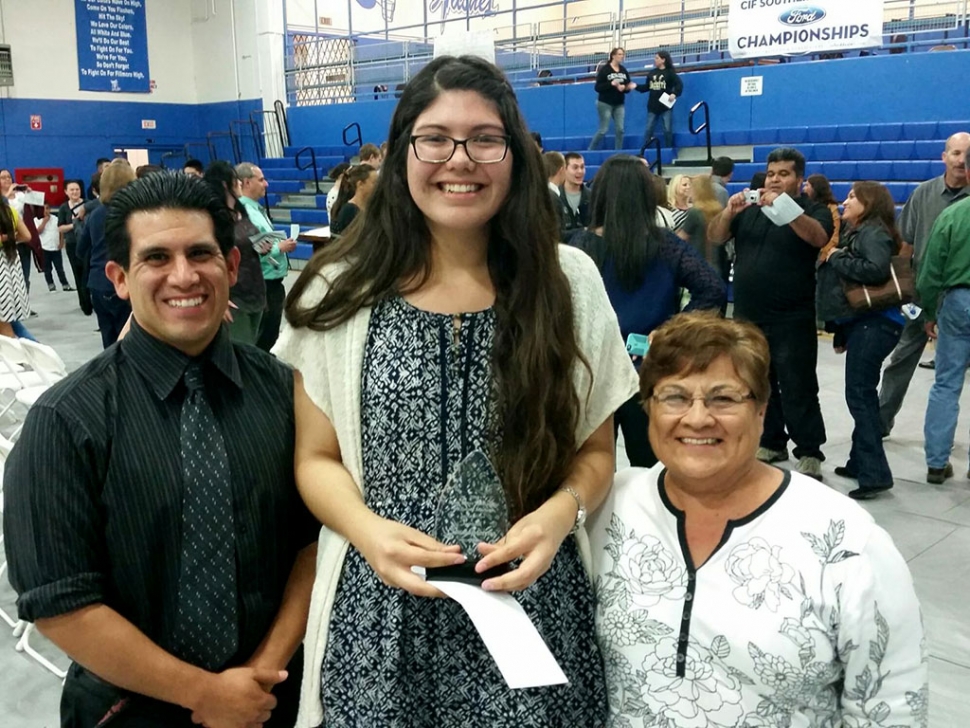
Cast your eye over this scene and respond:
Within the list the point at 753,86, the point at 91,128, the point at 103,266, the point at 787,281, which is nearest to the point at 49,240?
the point at 103,266

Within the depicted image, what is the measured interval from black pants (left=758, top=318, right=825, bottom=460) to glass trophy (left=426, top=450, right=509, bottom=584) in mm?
3254

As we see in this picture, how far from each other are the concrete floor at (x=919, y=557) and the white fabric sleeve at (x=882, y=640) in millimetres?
1432

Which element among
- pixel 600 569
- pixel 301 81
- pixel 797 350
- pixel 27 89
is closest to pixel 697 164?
pixel 797 350

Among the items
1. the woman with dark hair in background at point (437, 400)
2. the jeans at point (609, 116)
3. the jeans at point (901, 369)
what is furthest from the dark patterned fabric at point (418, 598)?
the jeans at point (609, 116)

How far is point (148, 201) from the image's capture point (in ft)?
4.18

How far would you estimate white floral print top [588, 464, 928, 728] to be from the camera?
1.33 metres

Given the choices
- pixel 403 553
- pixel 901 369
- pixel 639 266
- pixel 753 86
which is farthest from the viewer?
pixel 753 86

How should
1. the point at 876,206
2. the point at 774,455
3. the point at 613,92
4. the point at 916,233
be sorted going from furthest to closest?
the point at 613,92 < the point at 916,233 < the point at 774,455 < the point at 876,206

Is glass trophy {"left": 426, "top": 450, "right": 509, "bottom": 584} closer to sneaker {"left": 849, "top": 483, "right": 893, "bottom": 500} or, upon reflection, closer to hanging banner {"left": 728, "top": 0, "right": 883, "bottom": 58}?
sneaker {"left": 849, "top": 483, "right": 893, "bottom": 500}

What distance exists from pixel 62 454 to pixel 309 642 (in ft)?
1.45

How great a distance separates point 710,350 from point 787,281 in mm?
2990

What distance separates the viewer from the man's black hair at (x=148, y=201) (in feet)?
4.19

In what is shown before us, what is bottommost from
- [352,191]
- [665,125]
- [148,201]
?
[148,201]

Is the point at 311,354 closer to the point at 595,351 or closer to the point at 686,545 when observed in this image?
the point at 595,351
